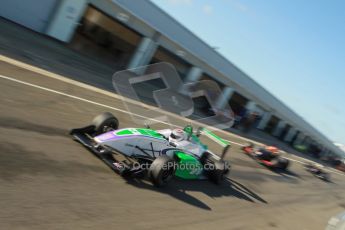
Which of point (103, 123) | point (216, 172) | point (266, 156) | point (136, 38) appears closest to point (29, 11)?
point (136, 38)

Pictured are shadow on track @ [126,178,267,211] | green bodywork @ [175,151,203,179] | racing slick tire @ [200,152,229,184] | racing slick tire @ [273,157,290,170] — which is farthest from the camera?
racing slick tire @ [273,157,290,170]

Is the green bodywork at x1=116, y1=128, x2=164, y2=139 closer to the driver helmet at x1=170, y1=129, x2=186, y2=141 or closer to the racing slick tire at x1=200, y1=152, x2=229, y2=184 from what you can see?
the driver helmet at x1=170, y1=129, x2=186, y2=141

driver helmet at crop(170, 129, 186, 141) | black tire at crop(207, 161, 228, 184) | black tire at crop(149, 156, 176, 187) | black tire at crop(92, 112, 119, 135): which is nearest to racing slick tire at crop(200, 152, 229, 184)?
black tire at crop(207, 161, 228, 184)

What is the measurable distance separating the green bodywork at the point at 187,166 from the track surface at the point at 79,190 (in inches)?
9.0

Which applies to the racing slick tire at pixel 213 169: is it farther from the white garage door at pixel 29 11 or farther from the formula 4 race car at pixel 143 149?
the white garage door at pixel 29 11

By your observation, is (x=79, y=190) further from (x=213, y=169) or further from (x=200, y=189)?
(x=213, y=169)

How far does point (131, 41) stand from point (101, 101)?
1828 centimetres

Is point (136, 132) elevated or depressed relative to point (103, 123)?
elevated

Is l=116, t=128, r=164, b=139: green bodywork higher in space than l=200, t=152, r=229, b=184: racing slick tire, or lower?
higher

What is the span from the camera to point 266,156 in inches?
706

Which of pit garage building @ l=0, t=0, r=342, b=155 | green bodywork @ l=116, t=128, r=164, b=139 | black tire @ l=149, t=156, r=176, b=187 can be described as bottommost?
black tire @ l=149, t=156, r=176, b=187

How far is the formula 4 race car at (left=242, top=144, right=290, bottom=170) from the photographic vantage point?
57.9ft

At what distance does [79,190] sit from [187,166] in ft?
11.8

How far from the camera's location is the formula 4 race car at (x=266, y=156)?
17.7m
